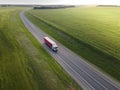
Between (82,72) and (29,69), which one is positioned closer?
(29,69)

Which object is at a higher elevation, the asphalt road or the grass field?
the grass field

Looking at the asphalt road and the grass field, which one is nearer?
the grass field

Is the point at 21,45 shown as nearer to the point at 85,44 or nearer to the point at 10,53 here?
the point at 10,53

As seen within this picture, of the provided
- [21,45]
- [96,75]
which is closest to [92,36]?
[21,45]

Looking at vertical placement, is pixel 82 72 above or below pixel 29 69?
below

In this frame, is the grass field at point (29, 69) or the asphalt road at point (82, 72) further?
the asphalt road at point (82, 72)
